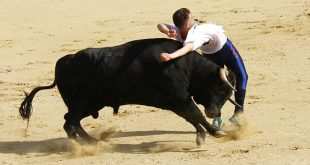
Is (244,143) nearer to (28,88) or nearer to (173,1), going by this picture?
(28,88)

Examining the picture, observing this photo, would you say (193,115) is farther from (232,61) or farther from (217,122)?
(232,61)

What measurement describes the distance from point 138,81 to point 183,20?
65 cm

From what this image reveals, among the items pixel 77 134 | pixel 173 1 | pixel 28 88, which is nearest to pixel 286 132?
pixel 77 134

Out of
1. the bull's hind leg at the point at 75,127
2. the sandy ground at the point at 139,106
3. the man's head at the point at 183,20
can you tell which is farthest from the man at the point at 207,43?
the bull's hind leg at the point at 75,127

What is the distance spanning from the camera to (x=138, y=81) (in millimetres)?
7754

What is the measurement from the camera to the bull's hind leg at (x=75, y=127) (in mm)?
8023

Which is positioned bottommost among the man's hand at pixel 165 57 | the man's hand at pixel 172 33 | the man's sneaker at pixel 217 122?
the man's sneaker at pixel 217 122

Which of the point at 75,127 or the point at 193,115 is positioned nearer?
the point at 193,115

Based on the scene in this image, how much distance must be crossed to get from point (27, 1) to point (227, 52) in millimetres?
10053

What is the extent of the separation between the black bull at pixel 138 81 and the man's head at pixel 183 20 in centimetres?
14

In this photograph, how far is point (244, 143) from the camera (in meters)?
8.00

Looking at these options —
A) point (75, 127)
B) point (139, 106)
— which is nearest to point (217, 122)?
point (75, 127)

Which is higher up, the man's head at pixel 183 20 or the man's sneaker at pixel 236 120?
the man's head at pixel 183 20

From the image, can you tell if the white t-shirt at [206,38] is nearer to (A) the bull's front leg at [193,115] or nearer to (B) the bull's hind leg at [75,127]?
(A) the bull's front leg at [193,115]
